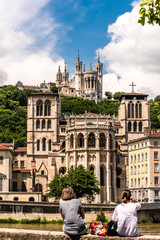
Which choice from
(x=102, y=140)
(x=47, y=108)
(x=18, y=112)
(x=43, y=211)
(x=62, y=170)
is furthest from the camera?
(x=18, y=112)

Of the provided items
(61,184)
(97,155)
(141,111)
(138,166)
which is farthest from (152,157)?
(141,111)

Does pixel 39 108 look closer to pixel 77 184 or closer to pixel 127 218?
pixel 77 184

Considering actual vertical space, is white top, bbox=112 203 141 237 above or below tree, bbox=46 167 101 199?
above

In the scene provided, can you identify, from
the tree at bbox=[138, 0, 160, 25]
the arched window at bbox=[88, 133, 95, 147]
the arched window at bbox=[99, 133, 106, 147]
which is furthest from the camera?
the arched window at bbox=[99, 133, 106, 147]

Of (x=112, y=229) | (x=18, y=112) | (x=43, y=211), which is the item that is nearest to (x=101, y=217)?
(x=43, y=211)

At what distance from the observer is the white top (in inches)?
508

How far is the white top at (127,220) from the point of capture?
42.3 feet

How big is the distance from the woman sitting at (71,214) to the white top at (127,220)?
1181 millimetres

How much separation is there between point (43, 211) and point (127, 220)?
49.8m

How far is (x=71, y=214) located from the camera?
12.4 metres

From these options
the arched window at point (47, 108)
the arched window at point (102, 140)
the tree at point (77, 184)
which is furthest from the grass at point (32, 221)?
the arched window at point (47, 108)

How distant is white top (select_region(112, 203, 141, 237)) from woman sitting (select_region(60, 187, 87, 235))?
1.18m

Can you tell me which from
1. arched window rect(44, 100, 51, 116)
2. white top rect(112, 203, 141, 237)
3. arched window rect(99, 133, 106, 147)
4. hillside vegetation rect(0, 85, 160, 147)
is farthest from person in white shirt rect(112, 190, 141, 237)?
hillside vegetation rect(0, 85, 160, 147)

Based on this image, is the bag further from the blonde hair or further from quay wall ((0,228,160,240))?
the blonde hair
